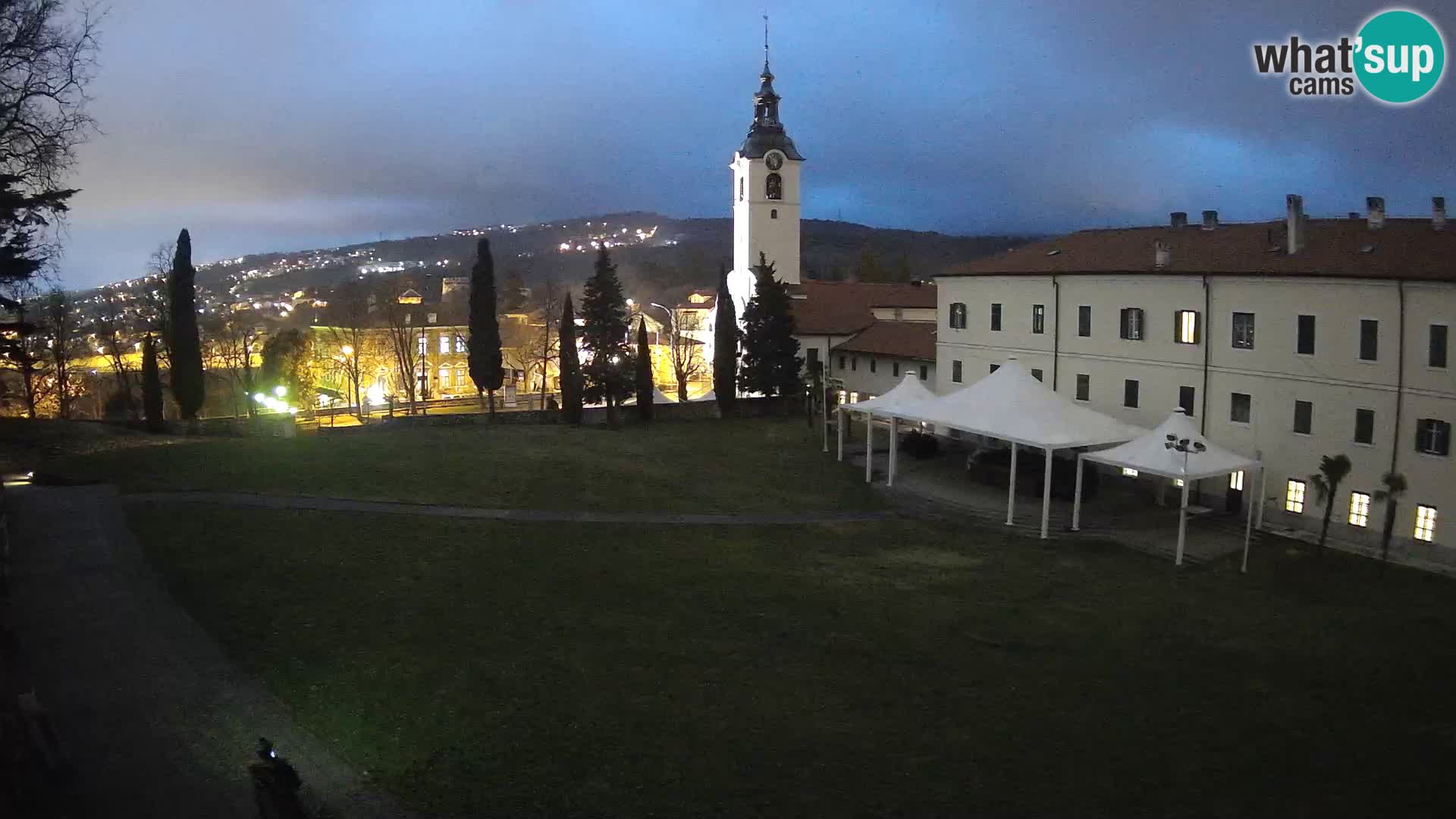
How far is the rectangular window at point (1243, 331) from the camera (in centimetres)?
2317

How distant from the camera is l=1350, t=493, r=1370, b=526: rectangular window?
20.9m

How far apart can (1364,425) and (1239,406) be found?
10.0 feet

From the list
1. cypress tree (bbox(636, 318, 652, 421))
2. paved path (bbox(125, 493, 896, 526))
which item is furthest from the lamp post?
cypress tree (bbox(636, 318, 652, 421))

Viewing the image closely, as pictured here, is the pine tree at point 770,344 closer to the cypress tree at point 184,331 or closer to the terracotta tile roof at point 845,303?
the terracotta tile roof at point 845,303

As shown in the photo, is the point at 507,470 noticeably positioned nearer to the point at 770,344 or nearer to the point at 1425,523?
the point at 770,344

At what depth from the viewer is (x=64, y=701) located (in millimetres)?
10305

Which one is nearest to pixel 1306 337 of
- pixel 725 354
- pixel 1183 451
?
pixel 1183 451

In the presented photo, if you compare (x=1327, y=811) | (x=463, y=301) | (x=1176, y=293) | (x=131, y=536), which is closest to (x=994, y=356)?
(x=1176, y=293)

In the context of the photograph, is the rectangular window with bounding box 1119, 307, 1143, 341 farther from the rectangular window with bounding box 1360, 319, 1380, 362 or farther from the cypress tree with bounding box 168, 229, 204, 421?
the cypress tree with bounding box 168, 229, 204, 421

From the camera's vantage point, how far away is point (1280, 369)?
22375 mm

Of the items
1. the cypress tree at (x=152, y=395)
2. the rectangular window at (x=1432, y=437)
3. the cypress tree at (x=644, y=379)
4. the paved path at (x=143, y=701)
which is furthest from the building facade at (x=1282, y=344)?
the cypress tree at (x=152, y=395)

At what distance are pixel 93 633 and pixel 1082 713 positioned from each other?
13041mm

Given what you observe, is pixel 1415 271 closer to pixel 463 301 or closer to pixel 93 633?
pixel 93 633

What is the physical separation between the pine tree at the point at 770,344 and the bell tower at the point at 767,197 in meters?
9.55
